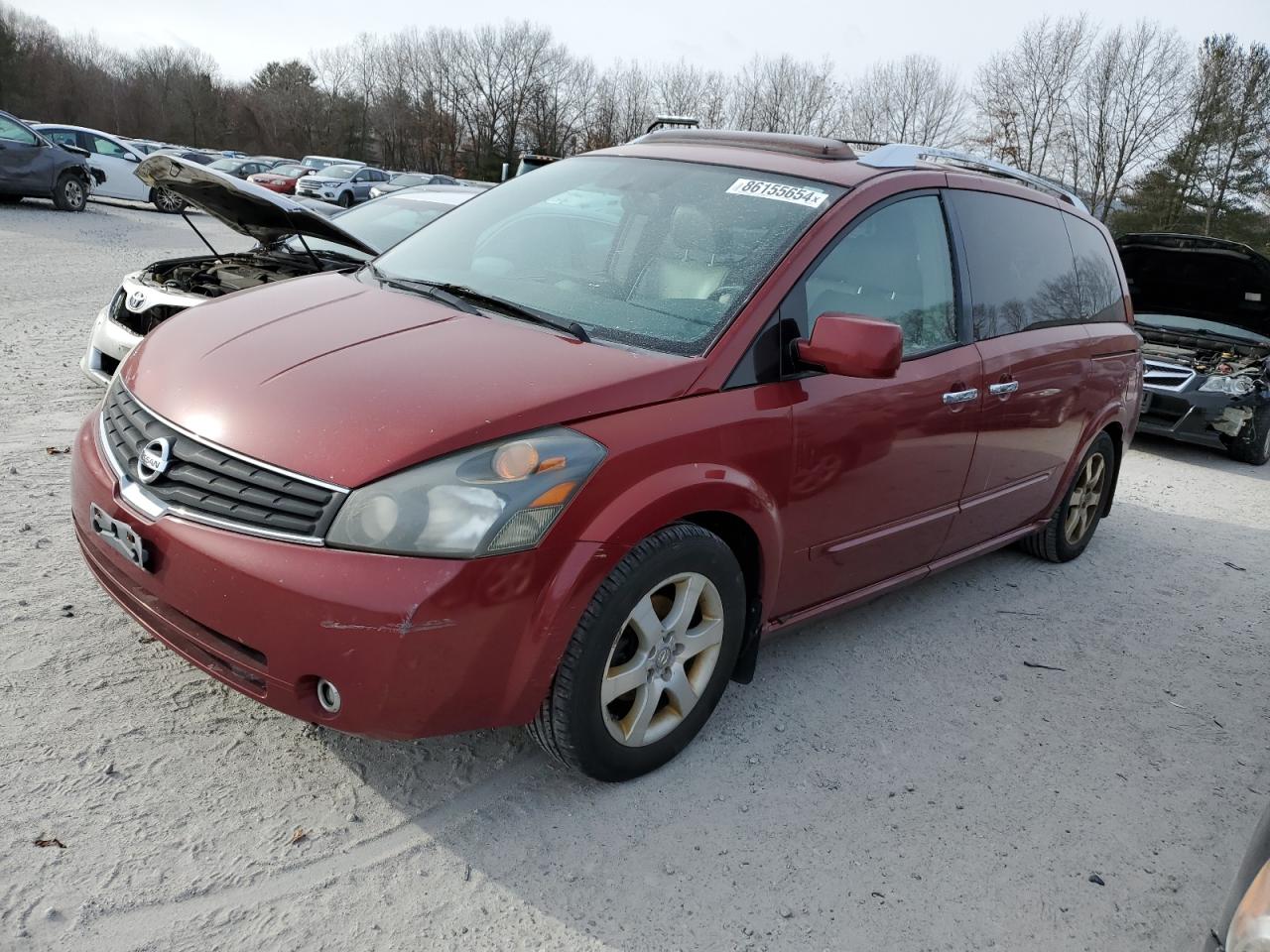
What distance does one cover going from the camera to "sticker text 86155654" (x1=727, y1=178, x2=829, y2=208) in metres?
3.32

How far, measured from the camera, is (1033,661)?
4102mm

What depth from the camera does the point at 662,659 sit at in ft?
9.31

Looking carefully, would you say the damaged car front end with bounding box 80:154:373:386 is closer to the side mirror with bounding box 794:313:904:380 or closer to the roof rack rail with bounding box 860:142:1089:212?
the roof rack rail with bounding box 860:142:1089:212

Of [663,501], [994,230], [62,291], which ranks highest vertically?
[994,230]

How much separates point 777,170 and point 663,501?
4.92ft

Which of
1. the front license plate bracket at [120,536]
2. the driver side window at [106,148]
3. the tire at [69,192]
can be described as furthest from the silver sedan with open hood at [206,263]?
the driver side window at [106,148]

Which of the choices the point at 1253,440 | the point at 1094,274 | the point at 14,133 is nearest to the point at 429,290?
the point at 1094,274

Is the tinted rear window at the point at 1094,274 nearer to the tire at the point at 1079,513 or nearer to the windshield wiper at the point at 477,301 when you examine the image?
the tire at the point at 1079,513

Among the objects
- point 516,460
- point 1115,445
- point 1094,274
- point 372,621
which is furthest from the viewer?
point 1115,445

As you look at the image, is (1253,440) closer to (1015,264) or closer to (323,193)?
(1015,264)

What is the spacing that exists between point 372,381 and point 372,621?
2.28ft

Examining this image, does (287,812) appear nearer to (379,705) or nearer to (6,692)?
(379,705)

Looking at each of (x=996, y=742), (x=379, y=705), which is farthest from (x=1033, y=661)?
(x=379, y=705)

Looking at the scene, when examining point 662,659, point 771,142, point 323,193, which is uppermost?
point 771,142
